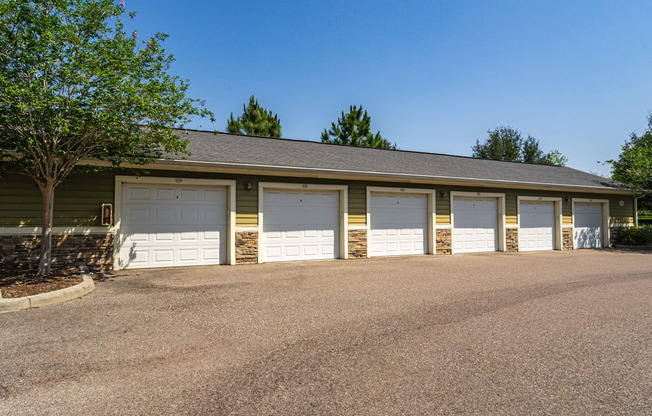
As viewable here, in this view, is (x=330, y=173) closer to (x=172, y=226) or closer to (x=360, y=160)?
(x=360, y=160)

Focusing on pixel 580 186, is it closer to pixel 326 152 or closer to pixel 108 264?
pixel 326 152

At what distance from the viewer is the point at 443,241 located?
12.2 meters

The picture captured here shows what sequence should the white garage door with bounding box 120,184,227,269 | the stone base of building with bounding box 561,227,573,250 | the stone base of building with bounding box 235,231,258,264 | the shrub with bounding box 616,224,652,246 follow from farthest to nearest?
1. the shrub with bounding box 616,224,652,246
2. the stone base of building with bounding box 561,227,573,250
3. the stone base of building with bounding box 235,231,258,264
4. the white garage door with bounding box 120,184,227,269

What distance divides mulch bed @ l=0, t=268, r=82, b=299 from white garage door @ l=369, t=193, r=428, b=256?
756cm

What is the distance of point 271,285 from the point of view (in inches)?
267

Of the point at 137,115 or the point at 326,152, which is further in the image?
the point at 326,152

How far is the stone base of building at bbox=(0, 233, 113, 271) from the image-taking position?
24.8ft

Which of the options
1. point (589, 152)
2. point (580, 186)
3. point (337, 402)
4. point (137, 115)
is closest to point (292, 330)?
point (337, 402)

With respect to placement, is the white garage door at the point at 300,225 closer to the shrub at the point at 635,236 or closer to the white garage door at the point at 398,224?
the white garage door at the point at 398,224

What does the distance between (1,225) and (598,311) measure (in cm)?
1082

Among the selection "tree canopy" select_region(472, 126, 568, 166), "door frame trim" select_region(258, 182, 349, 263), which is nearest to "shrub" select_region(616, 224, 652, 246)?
"door frame trim" select_region(258, 182, 349, 263)

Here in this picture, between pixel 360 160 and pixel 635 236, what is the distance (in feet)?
41.9

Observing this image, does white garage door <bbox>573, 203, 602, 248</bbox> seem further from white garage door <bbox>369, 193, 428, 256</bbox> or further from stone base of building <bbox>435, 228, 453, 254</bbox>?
white garage door <bbox>369, 193, 428, 256</bbox>

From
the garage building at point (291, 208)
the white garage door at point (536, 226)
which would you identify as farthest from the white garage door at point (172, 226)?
the white garage door at point (536, 226)
